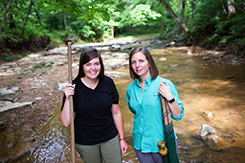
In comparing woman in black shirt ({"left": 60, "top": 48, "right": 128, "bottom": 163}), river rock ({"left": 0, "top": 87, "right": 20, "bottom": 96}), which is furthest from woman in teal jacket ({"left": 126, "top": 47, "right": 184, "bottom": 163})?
river rock ({"left": 0, "top": 87, "right": 20, "bottom": 96})

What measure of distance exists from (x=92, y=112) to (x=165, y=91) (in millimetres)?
761

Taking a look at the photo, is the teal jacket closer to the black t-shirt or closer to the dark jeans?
the dark jeans

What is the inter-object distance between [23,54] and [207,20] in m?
13.9

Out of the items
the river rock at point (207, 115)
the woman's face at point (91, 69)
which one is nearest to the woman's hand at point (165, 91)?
the woman's face at point (91, 69)

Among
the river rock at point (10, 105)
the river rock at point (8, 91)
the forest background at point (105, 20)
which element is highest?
the forest background at point (105, 20)

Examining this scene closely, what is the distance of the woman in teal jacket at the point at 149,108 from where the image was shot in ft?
4.61

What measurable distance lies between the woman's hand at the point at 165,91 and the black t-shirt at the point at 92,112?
1.90 ft

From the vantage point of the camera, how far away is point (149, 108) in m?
1.42

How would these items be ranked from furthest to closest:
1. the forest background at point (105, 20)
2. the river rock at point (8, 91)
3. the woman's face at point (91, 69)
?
1. the river rock at point (8, 91)
2. the forest background at point (105, 20)
3. the woman's face at point (91, 69)

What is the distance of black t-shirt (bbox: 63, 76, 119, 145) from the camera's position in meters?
1.55

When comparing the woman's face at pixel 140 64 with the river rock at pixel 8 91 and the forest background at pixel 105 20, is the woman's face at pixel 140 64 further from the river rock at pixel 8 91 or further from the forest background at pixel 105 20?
the river rock at pixel 8 91

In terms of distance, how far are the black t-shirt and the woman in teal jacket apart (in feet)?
1.02

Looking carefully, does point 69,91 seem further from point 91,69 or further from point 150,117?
point 150,117

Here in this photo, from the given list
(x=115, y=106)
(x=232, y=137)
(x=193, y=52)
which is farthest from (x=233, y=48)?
(x=115, y=106)
